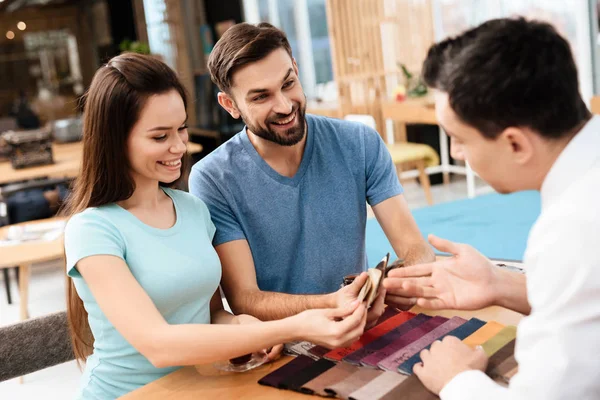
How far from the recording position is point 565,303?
103 cm

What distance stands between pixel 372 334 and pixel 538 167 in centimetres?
62

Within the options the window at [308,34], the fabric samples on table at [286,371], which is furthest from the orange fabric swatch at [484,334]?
the window at [308,34]

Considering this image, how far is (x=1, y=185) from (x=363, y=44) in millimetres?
3888

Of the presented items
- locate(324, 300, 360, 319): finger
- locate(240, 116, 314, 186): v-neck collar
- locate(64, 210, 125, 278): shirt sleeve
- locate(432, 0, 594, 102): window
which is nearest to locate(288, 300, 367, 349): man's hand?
locate(324, 300, 360, 319): finger

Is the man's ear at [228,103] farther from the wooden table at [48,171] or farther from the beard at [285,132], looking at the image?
the wooden table at [48,171]

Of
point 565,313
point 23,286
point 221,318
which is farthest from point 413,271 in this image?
point 23,286

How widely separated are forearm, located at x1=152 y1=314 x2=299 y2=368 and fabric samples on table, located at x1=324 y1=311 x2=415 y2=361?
10 centimetres

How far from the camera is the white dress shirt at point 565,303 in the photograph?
3.35 ft

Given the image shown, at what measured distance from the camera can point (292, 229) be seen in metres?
2.16

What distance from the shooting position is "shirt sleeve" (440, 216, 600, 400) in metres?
1.02

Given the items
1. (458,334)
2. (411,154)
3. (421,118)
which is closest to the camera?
(458,334)

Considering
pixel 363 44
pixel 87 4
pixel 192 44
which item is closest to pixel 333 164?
pixel 363 44

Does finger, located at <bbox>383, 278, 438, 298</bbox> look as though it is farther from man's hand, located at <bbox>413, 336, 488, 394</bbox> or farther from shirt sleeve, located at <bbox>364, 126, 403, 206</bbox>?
shirt sleeve, located at <bbox>364, 126, 403, 206</bbox>

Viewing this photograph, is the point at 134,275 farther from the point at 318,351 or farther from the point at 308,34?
the point at 308,34
